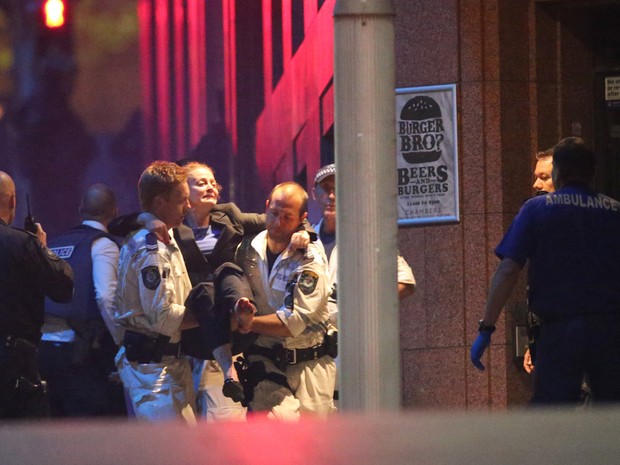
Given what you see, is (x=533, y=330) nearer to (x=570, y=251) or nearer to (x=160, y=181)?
(x=570, y=251)

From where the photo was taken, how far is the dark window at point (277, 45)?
9922 millimetres

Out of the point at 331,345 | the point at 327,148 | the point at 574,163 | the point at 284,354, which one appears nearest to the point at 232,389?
the point at 284,354

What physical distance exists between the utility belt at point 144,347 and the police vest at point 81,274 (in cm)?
138

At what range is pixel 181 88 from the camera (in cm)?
1015

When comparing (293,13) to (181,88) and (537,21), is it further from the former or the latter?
(537,21)

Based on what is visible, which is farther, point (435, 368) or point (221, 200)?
point (221, 200)

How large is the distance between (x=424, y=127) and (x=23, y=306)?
3.31m

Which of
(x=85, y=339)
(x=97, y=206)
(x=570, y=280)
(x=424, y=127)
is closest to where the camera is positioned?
(x=570, y=280)

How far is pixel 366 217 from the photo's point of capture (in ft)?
14.6

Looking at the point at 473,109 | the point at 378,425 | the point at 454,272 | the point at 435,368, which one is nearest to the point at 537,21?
the point at 473,109

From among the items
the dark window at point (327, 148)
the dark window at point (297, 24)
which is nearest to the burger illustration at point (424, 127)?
the dark window at point (327, 148)

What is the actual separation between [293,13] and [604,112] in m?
2.42

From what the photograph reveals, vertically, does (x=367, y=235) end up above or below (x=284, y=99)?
below

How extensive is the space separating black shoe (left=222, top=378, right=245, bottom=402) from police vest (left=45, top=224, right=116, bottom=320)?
5.53 ft
